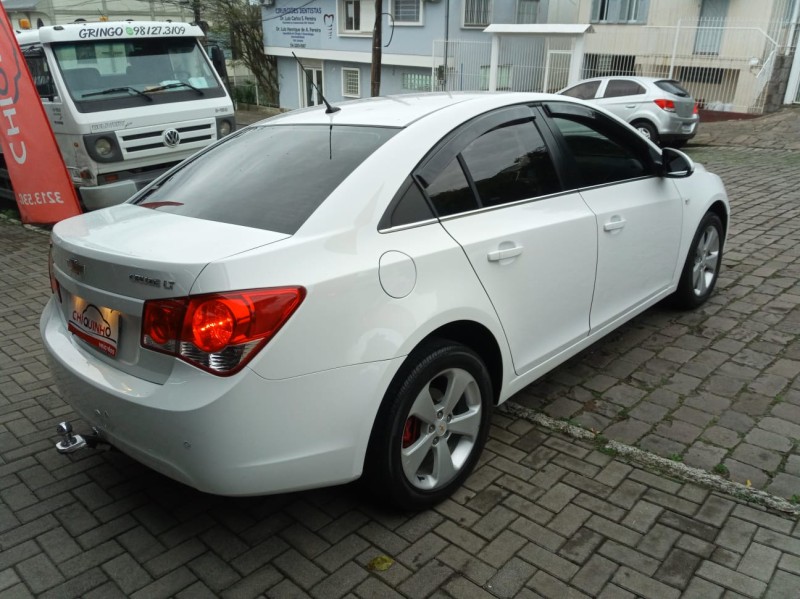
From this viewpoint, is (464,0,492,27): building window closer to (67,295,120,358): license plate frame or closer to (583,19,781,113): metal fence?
(583,19,781,113): metal fence

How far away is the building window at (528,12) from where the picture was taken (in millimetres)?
22469

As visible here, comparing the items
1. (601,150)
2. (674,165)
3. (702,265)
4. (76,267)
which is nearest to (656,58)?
(702,265)

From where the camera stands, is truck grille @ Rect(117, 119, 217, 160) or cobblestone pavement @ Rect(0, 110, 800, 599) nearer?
cobblestone pavement @ Rect(0, 110, 800, 599)

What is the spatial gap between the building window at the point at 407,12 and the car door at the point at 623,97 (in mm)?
10251

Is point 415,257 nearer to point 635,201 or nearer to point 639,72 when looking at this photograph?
point 635,201

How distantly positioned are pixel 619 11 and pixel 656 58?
8.32ft

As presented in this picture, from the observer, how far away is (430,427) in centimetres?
274

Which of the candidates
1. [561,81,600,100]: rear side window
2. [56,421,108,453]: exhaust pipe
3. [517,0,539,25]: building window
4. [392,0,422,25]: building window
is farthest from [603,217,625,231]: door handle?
[517,0,539,25]: building window

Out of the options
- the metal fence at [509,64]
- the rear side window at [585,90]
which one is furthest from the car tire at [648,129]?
the metal fence at [509,64]

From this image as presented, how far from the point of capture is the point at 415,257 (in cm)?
256

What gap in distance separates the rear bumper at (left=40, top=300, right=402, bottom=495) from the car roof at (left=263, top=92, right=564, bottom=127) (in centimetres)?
122

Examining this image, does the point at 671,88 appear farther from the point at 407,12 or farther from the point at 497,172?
the point at 497,172

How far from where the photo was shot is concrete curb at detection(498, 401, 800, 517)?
2.83 m

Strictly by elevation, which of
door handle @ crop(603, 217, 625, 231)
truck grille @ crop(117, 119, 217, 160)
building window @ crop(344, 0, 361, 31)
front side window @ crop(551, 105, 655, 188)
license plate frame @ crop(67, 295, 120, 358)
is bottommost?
truck grille @ crop(117, 119, 217, 160)
